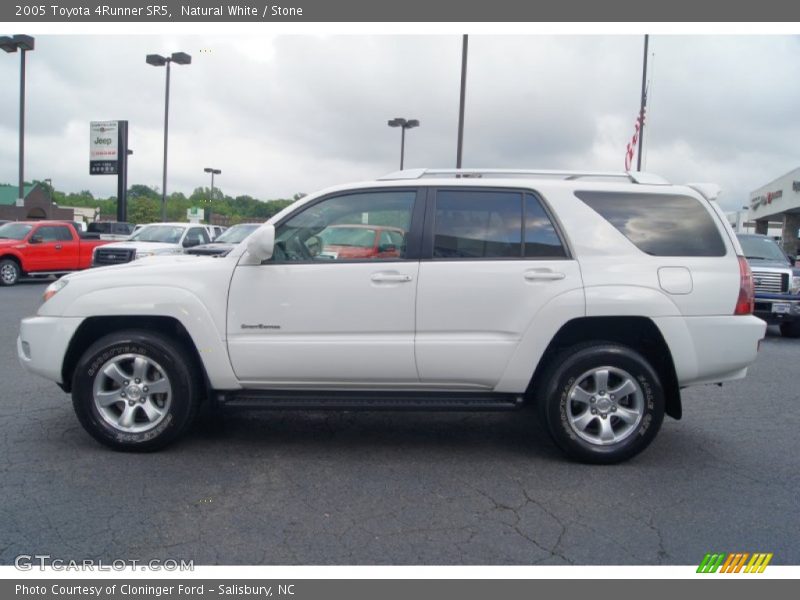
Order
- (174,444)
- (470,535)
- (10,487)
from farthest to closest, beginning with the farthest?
1. (174,444)
2. (10,487)
3. (470,535)

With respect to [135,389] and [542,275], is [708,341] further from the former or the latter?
[135,389]

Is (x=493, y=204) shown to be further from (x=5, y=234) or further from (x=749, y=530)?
(x=5, y=234)

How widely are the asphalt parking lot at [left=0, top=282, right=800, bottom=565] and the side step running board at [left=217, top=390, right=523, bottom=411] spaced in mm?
391

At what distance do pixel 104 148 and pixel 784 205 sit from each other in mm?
36627

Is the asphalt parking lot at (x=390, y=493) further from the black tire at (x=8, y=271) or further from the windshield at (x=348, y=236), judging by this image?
the black tire at (x=8, y=271)

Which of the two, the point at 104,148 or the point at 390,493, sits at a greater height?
the point at 104,148

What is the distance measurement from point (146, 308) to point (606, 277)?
3.14 m

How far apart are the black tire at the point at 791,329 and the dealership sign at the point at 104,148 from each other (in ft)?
101

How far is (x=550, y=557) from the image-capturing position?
10.7 feet

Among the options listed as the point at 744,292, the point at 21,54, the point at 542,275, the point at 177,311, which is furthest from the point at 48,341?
the point at 21,54

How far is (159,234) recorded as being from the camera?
17.4 meters

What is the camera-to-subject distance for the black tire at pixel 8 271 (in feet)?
57.6

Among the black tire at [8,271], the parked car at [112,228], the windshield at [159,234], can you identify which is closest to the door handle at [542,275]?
the windshield at [159,234]

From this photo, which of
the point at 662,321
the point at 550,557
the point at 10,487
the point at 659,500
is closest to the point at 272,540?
the point at 550,557
